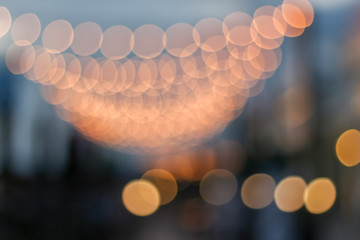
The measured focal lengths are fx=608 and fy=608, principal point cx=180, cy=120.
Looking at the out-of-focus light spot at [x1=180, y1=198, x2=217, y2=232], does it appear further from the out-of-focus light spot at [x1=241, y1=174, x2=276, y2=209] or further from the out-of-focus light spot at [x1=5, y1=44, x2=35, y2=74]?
the out-of-focus light spot at [x1=5, y1=44, x2=35, y2=74]

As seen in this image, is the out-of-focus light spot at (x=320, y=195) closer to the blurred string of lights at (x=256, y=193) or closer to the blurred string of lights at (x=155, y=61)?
the blurred string of lights at (x=256, y=193)

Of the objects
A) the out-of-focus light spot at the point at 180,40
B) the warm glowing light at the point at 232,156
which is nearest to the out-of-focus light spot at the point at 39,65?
the out-of-focus light spot at the point at 180,40

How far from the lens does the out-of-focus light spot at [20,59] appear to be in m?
3.49

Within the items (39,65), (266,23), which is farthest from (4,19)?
(39,65)

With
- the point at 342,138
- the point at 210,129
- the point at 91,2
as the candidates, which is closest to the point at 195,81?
the point at 91,2

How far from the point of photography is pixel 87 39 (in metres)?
3.60

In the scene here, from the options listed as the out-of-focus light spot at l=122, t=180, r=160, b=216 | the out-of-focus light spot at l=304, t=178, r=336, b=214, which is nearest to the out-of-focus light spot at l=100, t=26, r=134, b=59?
the out-of-focus light spot at l=304, t=178, r=336, b=214

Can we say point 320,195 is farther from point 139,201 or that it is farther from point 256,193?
point 139,201

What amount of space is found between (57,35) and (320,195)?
1719mm

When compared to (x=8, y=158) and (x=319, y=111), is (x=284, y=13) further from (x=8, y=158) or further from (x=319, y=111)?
(x=8, y=158)

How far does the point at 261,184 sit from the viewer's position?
18.2 ft

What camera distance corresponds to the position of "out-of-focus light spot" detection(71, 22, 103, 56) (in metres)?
3.40

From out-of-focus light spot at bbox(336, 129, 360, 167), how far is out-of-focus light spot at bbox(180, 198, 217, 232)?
517 centimetres

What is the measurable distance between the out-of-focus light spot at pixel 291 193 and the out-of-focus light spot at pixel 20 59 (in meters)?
1.65
